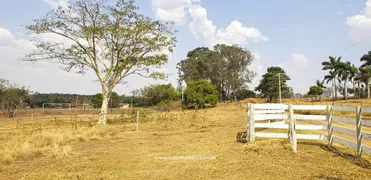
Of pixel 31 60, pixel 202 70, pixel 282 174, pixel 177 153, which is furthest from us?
pixel 202 70

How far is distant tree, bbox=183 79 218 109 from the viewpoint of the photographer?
4850cm

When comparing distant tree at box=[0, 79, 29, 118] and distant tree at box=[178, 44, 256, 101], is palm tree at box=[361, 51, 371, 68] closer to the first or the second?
distant tree at box=[178, 44, 256, 101]

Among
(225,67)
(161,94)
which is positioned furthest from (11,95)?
(225,67)

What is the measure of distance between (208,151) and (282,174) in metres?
3.49

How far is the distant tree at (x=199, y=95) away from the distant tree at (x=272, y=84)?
20.9 m

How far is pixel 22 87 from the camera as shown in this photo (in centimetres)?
4841

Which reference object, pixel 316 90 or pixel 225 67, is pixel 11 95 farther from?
pixel 316 90

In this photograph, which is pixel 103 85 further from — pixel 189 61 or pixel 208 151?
pixel 189 61

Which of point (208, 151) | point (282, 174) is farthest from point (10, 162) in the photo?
point (282, 174)

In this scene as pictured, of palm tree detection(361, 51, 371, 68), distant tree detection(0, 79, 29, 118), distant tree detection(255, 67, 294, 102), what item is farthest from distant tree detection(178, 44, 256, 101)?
distant tree detection(0, 79, 29, 118)

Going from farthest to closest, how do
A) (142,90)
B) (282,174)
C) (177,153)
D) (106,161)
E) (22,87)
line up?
1. (142,90)
2. (22,87)
3. (177,153)
4. (106,161)
5. (282,174)

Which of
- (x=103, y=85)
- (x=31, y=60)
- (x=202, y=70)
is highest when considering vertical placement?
(x=202, y=70)

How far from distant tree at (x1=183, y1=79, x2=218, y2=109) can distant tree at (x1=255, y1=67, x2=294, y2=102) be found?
2092cm

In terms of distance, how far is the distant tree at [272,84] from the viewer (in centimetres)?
6519
